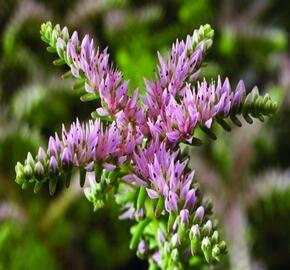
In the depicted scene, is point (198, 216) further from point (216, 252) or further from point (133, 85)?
point (133, 85)

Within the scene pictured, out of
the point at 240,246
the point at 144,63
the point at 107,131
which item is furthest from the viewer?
the point at 144,63

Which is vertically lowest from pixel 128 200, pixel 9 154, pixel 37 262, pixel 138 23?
pixel 128 200

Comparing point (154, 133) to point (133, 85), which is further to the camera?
point (133, 85)

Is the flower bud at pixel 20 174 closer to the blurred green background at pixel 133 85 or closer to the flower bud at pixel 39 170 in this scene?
the flower bud at pixel 39 170

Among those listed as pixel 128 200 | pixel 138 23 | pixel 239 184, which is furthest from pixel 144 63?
pixel 128 200

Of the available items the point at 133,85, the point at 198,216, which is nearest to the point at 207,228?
the point at 198,216

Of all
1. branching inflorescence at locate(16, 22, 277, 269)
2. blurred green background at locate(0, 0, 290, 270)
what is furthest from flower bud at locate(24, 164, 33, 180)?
blurred green background at locate(0, 0, 290, 270)

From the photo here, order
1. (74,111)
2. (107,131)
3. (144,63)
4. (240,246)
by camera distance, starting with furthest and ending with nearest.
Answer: (74,111), (144,63), (240,246), (107,131)

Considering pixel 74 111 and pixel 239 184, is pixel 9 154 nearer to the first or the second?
pixel 74 111
